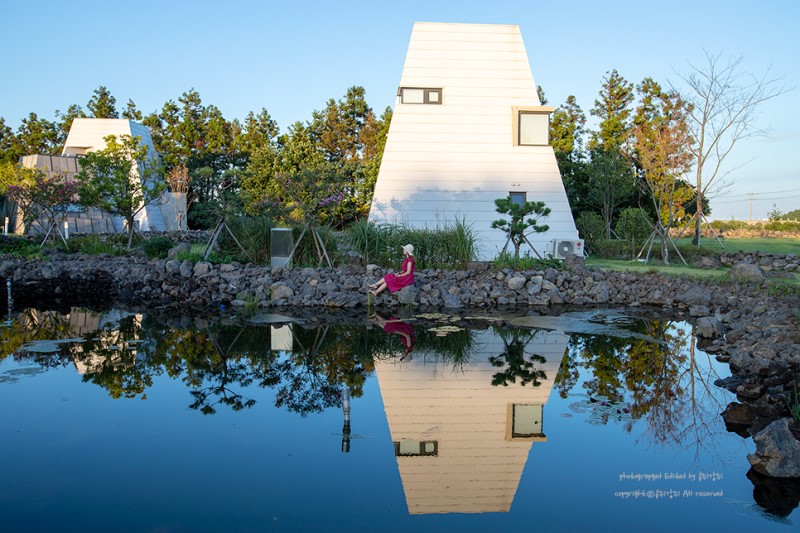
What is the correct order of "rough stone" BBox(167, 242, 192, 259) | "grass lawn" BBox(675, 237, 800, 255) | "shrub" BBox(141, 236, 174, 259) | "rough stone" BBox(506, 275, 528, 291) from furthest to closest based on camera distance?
1. "grass lawn" BBox(675, 237, 800, 255)
2. "shrub" BBox(141, 236, 174, 259)
3. "rough stone" BBox(167, 242, 192, 259)
4. "rough stone" BBox(506, 275, 528, 291)

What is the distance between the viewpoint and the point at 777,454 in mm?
4578

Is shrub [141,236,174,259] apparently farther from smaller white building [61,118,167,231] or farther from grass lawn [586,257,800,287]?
grass lawn [586,257,800,287]

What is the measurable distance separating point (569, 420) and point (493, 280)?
7.31 meters

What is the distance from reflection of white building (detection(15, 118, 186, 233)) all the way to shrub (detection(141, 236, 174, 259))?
7997 millimetres

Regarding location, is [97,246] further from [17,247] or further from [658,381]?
[658,381]

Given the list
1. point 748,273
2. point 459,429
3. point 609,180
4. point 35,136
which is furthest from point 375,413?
point 35,136

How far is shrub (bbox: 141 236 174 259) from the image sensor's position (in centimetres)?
1584

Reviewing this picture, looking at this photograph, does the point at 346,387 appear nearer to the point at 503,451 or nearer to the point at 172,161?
the point at 503,451

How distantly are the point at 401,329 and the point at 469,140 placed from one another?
8.47 m

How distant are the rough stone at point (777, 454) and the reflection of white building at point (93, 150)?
2273 cm

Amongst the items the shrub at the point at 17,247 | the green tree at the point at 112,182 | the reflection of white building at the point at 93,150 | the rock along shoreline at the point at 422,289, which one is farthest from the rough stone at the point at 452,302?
the reflection of white building at the point at 93,150

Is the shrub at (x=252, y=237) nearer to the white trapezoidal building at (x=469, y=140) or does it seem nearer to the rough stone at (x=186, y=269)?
the rough stone at (x=186, y=269)

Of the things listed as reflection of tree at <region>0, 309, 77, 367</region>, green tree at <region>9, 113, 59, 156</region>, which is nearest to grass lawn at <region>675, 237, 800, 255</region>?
reflection of tree at <region>0, 309, 77, 367</region>

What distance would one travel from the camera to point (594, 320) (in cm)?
1049
